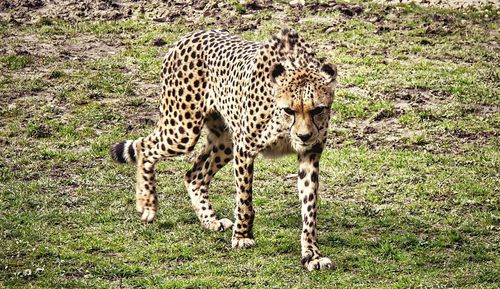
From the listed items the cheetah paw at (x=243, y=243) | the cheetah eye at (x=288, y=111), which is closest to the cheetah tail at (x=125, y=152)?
the cheetah paw at (x=243, y=243)

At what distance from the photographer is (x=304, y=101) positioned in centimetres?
848

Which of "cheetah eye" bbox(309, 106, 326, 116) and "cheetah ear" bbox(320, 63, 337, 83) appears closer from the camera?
"cheetah eye" bbox(309, 106, 326, 116)

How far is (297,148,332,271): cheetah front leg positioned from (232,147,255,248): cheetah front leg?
43cm

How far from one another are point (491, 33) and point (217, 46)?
6460 mm

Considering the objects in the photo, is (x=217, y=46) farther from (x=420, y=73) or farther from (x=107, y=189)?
(x=420, y=73)

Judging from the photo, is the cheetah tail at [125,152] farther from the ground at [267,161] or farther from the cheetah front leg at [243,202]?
the cheetah front leg at [243,202]

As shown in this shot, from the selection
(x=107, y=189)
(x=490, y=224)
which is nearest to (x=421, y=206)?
(x=490, y=224)

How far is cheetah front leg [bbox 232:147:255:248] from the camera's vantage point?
30.1 ft

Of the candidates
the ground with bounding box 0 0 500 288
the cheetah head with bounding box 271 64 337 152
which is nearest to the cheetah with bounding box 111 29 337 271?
the cheetah head with bounding box 271 64 337 152

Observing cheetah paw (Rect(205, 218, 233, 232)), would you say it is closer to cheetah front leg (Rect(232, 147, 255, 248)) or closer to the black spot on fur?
cheetah front leg (Rect(232, 147, 255, 248))

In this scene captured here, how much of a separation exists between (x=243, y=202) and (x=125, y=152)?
5.02 ft

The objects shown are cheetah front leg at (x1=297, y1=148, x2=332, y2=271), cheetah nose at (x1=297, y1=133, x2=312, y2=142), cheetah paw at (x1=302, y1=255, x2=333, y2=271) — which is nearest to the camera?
cheetah nose at (x1=297, y1=133, x2=312, y2=142)

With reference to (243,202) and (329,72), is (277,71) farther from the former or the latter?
(243,202)

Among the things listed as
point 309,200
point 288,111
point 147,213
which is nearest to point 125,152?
point 147,213
